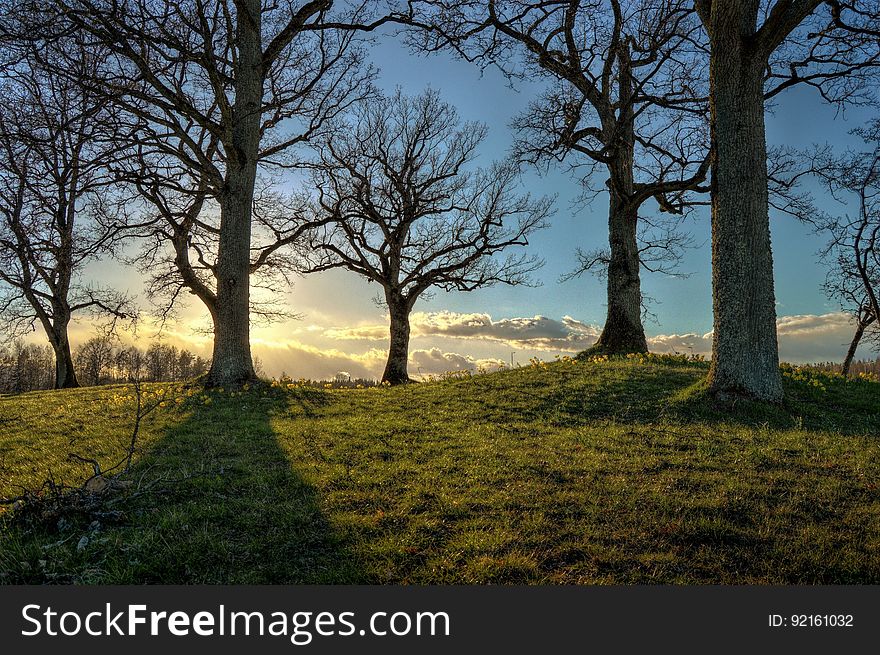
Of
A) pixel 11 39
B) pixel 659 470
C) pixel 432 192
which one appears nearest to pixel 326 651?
pixel 659 470

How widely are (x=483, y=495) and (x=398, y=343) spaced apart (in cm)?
1784

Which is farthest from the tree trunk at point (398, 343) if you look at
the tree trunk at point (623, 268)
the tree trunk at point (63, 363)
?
the tree trunk at point (63, 363)

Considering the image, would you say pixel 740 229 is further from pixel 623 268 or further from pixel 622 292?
pixel 623 268

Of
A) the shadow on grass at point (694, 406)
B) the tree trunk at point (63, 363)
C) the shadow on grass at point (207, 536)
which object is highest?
the tree trunk at point (63, 363)

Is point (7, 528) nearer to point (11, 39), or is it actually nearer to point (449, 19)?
point (11, 39)

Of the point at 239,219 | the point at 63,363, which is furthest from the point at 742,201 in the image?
the point at 63,363

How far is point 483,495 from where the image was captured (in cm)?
564

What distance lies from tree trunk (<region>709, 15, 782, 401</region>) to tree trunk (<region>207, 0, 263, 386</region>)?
513 inches

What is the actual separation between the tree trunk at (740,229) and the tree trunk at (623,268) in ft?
20.5

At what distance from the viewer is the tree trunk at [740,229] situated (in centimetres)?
1062

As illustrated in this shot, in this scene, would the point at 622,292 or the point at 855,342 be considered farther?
the point at 855,342

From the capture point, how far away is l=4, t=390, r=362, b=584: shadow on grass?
3.97 meters

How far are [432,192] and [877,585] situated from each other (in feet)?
75.5

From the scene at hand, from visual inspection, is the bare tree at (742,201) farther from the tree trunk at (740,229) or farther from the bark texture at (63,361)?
the bark texture at (63,361)
